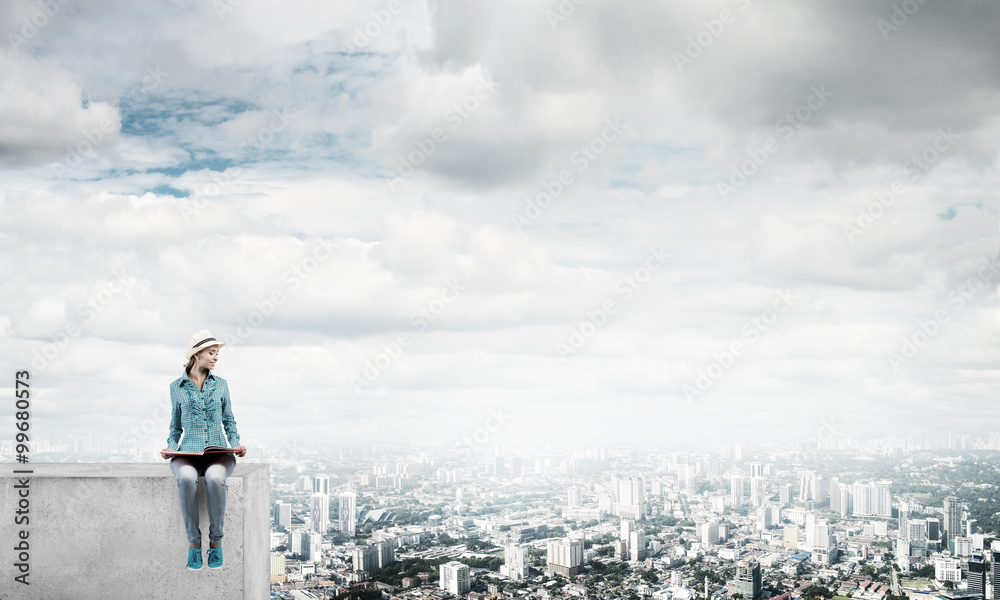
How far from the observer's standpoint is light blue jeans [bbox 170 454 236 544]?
3164 millimetres

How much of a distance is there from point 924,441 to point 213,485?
22.1 m

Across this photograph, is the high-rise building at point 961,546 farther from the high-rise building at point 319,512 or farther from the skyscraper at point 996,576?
the high-rise building at point 319,512

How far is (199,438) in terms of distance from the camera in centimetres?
322

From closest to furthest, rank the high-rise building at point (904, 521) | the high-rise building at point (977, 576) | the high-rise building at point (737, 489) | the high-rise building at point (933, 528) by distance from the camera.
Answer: the high-rise building at point (977, 576) → the high-rise building at point (933, 528) → the high-rise building at point (904, 521) → the high-rise building at point (737, 489)


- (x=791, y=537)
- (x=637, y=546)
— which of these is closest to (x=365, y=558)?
(x=637, y=546)

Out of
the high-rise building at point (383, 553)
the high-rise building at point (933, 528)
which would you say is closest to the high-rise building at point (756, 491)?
the high-rise building at point (933, 528)

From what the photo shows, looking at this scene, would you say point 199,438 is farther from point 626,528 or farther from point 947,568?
point 947,568

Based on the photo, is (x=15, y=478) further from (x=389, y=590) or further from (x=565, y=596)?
(x=565, y=596)

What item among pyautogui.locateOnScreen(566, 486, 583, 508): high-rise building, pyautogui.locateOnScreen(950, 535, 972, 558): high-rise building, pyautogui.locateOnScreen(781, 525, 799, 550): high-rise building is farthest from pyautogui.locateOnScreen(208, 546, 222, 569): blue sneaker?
pyautogui.locateOnScreen(566, 486, 583, 508): high-rise building

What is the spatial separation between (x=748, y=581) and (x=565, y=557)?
3.00m

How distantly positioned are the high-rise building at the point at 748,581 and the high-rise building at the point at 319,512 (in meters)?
6.06

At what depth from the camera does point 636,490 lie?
16000mm

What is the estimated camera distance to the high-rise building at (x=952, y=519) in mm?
11976

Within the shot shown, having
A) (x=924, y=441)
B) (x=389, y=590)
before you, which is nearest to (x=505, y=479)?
(x=389, y=590)
